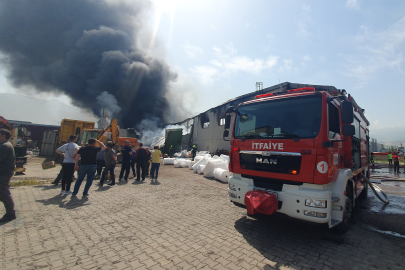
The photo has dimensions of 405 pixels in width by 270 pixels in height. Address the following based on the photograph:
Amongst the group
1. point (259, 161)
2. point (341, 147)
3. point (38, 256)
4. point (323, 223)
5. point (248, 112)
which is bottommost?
point (38, 256)

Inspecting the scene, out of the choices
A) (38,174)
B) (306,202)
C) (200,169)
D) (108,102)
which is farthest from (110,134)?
(108,102)

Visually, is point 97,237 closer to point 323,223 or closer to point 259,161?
point 259,161

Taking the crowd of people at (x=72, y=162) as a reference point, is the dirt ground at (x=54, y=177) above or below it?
below

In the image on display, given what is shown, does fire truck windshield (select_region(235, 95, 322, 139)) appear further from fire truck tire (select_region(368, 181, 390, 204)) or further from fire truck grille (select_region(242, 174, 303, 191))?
fire truck tire (select_region(368, 181, 390, 204))

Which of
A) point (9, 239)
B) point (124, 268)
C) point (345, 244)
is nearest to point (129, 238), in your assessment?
point (124, 268)

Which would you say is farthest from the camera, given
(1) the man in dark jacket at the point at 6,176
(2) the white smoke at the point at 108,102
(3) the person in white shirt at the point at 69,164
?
(2) the white smoke at the point at 108,102

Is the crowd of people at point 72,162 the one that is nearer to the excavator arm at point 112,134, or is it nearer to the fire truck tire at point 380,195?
the excavator arm at point 112,134

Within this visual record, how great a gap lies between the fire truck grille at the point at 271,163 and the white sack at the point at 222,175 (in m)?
4.64

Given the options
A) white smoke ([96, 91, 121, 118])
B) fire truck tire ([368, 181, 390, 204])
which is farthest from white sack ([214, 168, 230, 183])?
white smoke ([96, 91, 121, 118])

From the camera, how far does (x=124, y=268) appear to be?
97.0 inches

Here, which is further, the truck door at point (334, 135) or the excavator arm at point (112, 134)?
the excavator arm at point (112, 134)

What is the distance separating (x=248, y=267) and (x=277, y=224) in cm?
179

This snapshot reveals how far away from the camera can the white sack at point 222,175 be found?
852 centimetres

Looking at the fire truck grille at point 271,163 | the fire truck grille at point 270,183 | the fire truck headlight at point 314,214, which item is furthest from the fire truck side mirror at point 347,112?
the fire truck headlight at point 314,214
